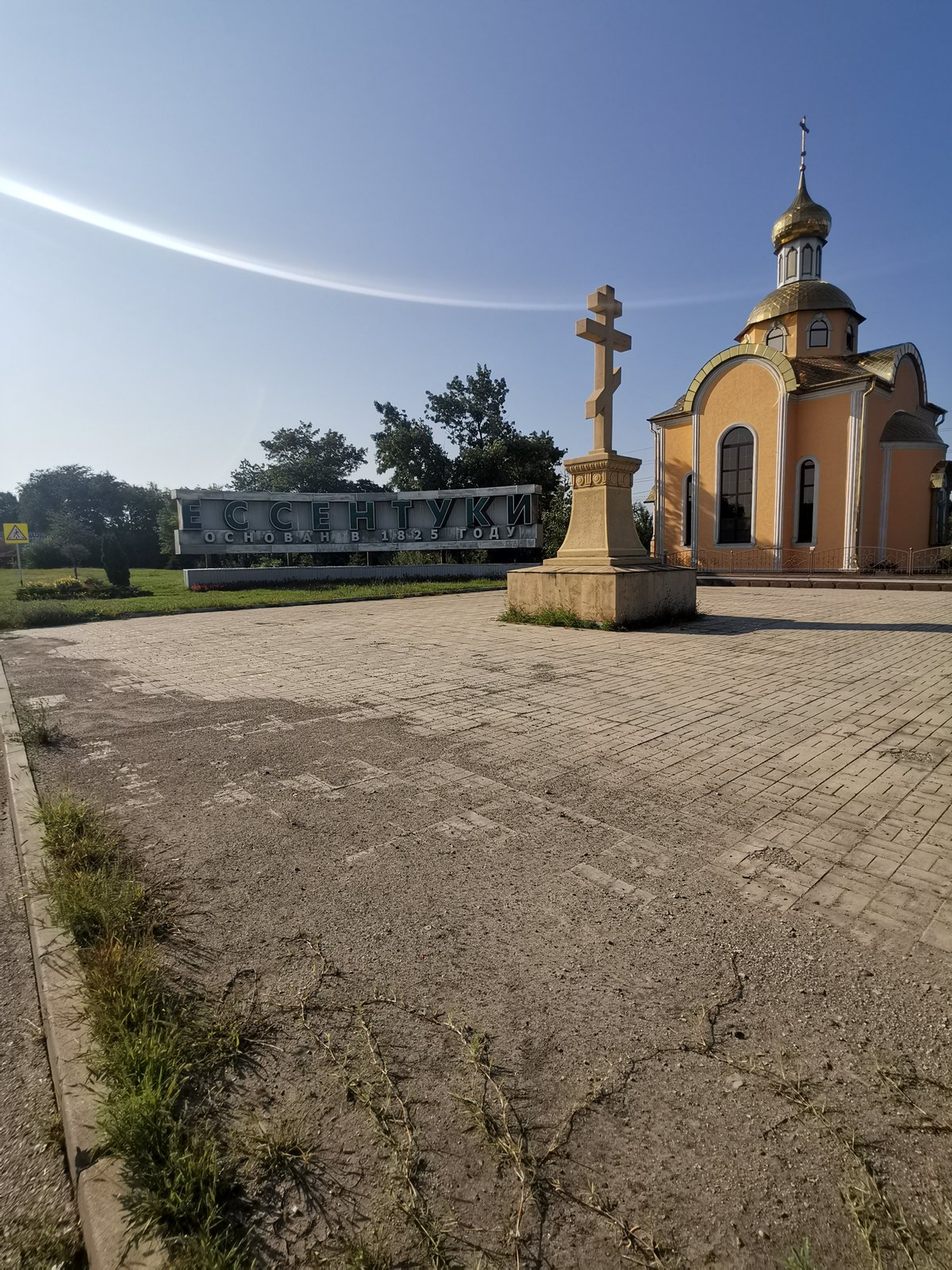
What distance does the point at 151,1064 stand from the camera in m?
1.79

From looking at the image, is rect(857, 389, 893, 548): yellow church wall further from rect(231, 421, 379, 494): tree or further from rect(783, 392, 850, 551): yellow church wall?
rect(231, 421, 379, 494): tree

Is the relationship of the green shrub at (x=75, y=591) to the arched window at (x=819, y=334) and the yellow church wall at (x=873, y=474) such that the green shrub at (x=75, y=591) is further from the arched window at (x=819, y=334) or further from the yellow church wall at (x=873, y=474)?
the arched window at (x=819, y=334)

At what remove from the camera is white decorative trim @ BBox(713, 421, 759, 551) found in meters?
25.5

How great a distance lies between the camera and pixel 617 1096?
176 cm

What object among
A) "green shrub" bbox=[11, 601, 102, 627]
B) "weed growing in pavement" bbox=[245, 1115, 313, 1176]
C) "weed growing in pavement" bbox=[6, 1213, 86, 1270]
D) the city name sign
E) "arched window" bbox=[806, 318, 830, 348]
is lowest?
"weed growing in pavement" bbox=[6, 1213, 86, 1270]

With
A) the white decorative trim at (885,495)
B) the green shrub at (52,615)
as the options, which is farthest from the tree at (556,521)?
the green shrub at (52,615)

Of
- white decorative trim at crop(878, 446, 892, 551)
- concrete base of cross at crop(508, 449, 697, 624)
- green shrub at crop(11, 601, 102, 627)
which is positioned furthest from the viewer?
white decorative trim at crop(878, 446, 892, 551)

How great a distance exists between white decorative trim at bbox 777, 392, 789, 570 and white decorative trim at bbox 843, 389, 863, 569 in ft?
6.98

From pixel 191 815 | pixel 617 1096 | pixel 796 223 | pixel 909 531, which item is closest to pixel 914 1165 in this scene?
pixel 617 1096

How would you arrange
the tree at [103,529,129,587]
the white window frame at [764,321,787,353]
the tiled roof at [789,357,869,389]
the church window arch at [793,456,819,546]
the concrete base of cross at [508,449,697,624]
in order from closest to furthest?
the concrete base of cross at [508,449,697,624]
the tree at [103,529,129,587]
the tiled roof at [789,357,869,389]
the church window arch at [793,456,819,546]
the white window frame at [764,321,787,353]

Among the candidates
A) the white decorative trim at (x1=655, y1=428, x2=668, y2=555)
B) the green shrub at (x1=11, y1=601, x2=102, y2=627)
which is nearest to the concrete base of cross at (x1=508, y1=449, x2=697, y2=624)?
the green shrub at (x1=11, y1=601, x2=102, y2=627)

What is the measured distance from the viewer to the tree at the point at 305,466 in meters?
46.1

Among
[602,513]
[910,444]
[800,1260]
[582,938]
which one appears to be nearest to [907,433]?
[910,444]

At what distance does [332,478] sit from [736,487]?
99.0 ft
